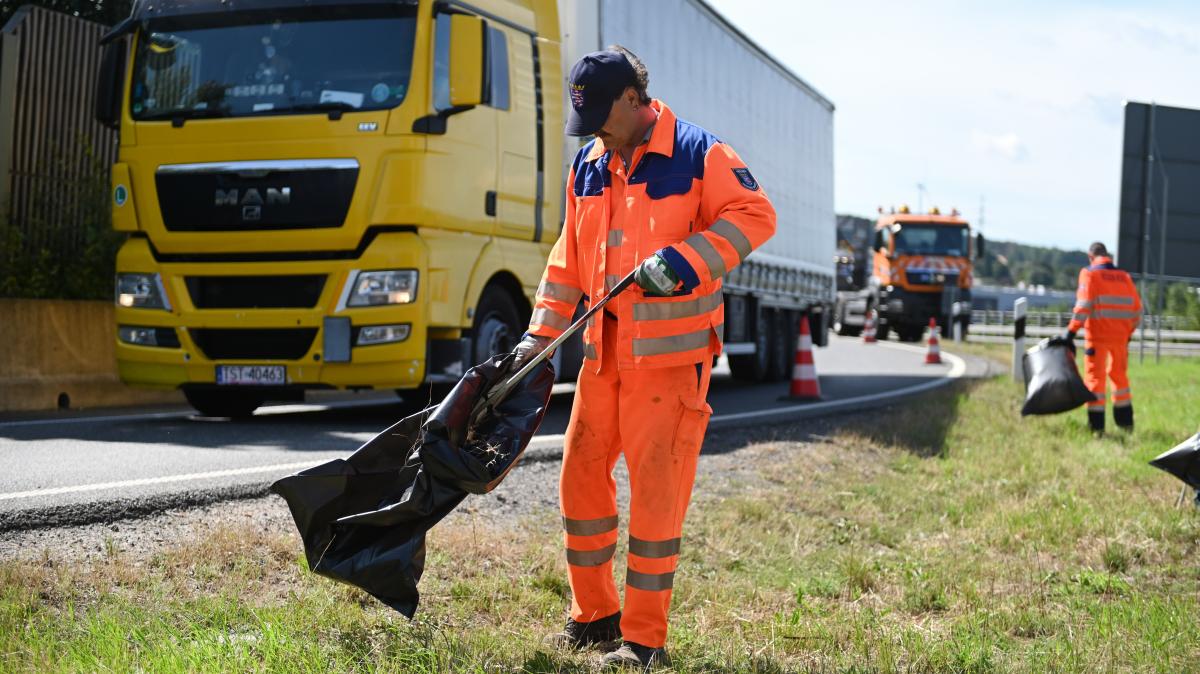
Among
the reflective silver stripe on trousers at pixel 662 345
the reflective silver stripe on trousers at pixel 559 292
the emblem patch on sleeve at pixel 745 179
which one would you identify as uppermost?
the emblem patch on sleeve at pixel 745 179

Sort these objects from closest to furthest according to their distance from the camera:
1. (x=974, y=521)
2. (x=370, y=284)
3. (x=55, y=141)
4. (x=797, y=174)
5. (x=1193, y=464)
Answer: (x=1193, y=464), (x=974, y=521), (x=370, y=284), (x=55, y=141), (x=797, y=174)

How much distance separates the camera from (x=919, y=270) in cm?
3141

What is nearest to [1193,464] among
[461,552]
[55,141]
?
[461,552]

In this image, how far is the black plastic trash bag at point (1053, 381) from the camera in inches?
396

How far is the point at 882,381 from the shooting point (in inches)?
682

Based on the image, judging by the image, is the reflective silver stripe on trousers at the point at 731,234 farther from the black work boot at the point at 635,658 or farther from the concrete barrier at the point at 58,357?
the concrete barrier at the point at 58,357

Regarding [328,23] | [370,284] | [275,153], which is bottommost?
[370,284]

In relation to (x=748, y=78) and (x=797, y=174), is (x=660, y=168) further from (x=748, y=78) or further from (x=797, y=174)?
(x=797, y=174)

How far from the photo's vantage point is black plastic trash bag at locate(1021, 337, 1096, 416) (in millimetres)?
10070

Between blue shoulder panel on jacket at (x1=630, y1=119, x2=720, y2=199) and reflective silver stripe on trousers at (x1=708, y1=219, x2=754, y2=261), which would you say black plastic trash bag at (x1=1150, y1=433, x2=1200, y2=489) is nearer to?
reflective silver stripe on trousers at (x1=708, y1=219, x2=754, y2=261)

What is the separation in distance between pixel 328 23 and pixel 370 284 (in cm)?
177

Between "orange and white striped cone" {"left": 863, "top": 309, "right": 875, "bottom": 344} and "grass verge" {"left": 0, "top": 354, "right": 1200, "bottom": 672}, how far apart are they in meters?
24.5

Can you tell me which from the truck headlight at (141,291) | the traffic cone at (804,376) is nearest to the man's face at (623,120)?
the truck headlight at (141,291)

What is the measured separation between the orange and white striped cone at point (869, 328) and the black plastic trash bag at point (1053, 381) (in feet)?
71.0
